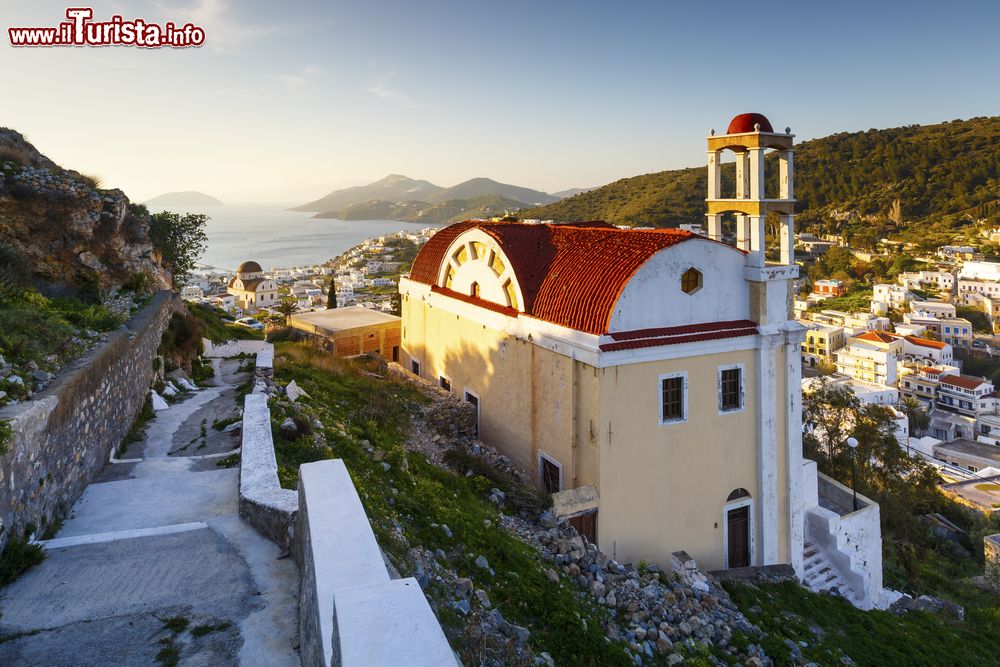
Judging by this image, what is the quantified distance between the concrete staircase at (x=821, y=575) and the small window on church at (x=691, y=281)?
5.65m

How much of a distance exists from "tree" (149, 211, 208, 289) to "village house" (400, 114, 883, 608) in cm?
1261

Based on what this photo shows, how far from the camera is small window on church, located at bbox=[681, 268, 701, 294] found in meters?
10.4

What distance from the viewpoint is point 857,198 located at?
345ft

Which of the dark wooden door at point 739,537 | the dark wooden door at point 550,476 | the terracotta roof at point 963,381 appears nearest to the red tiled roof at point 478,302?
the dark wooden door at point 550,476

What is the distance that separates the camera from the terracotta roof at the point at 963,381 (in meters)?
52.2

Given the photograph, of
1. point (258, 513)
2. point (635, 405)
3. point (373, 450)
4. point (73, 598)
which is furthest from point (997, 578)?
point (73, 598)

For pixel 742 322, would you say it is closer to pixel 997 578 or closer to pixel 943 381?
pixel 997 578

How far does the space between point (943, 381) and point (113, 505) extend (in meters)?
64.1

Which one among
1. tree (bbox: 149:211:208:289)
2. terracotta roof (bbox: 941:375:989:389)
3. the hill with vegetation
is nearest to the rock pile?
tree (bbox: 149:211:208:289)

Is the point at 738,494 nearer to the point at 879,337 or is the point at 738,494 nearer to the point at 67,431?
the point at 67,431

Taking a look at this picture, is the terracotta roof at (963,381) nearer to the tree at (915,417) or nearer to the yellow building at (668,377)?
the tree at (915,417)

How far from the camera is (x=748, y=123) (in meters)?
11.2

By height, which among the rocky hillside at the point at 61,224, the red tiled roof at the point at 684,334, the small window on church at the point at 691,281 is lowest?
the red tiled roof at the point at 684,334

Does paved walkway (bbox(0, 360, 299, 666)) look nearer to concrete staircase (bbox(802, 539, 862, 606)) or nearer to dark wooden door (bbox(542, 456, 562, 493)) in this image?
dark wooden door (bbox(542, 456, 562, 493))
